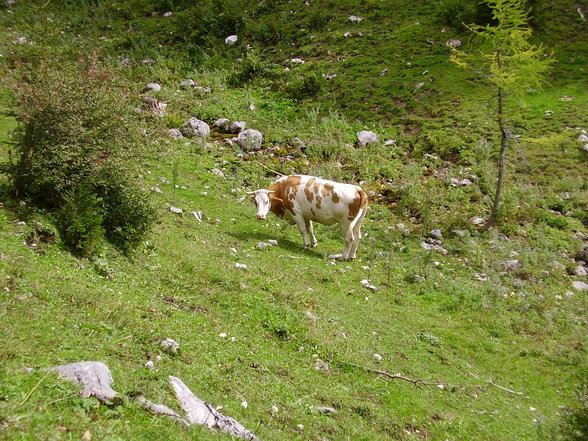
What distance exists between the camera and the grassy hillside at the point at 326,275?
5.58 metres

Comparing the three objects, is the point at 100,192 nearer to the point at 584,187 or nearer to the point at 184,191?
the point at 184,191

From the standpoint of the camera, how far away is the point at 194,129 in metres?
20.1

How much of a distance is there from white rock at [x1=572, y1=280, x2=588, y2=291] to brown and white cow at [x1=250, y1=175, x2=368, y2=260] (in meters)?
6.16

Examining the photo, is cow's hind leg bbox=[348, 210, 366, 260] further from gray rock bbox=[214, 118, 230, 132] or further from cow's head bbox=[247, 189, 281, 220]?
gray rock bbox=[214, 118, 230, 132]

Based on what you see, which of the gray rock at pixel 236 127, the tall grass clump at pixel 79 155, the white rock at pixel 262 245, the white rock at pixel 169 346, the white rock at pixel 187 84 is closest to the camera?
the white rock at pixel 169 346

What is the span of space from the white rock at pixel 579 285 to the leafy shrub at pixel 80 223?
12.3 meters

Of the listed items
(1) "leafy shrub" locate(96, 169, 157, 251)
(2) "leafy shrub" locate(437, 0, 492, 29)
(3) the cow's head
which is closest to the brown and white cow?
(3) the cow's head

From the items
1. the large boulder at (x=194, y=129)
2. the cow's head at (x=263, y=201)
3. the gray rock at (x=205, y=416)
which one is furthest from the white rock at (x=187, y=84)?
the gray rock at (x=205, y=416)

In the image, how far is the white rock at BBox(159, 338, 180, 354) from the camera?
19.5ft

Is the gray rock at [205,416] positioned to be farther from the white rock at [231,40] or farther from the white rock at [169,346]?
the white rock at [231,40]

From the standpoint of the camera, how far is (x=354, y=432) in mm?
A: 6035

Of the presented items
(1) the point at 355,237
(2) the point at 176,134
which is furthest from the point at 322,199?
(2) the point at 176,134

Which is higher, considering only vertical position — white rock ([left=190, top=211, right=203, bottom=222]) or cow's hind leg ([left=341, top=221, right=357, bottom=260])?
white rock ([left=190, top=211, right=203, bottom=222])

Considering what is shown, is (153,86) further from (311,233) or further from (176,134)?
(311,233)
